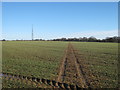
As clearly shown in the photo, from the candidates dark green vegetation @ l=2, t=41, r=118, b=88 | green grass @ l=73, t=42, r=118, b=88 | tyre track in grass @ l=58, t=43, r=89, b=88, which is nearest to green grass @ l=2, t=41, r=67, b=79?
dark green vegetation @ l=2, t=41, r=118, b=88

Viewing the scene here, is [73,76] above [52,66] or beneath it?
beneath

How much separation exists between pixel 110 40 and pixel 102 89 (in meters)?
124

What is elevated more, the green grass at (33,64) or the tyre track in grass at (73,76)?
the green grass at (33,64)

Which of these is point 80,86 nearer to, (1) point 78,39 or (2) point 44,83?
(2) point 44,83

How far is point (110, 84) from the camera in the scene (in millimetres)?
6152

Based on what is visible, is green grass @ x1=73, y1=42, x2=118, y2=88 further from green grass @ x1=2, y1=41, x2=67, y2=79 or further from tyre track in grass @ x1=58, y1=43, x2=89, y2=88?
green grass @ x1=2, y1=41, x2=67, y2=79

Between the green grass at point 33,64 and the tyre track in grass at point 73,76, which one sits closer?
the tyre track in grass at point 73,76

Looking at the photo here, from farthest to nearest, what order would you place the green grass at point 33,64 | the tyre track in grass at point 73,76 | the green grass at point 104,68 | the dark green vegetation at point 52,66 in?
the green grass at point 33,64, the dark green vegetation at point 52,66, the green grass at point 104,68, the tyre track in grass at point 73,76

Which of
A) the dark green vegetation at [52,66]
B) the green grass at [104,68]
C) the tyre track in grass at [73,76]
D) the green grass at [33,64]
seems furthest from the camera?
the green grass at [33,64]

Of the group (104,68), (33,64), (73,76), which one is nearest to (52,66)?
(33,64)

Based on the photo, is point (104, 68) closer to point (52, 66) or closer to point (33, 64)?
point (52, 66)

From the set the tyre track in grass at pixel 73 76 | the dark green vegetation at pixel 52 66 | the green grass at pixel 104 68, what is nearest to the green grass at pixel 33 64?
the dark green vegetation at pixel 52 66

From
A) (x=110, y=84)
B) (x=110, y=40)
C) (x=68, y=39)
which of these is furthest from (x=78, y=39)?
(x=110, y=84)

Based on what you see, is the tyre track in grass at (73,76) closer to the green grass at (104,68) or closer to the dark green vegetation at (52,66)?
the dark green vegetation at (52,66)
